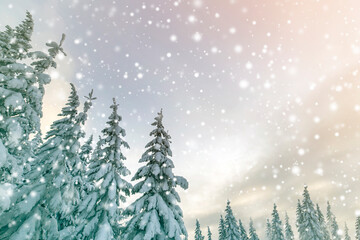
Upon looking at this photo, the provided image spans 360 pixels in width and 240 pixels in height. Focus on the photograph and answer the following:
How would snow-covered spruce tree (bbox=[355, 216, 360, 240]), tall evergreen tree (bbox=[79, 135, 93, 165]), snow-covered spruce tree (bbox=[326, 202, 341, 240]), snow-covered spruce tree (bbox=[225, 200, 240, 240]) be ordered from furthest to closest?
snow-covered spruce tree (bbox=[326, 202, 341, 240]) → snow-covered spruce tree (bbox=[355, 216, 360, 240]) → snow-covered spruce tree (bbox=[225, 200, 240, 240]) → tall evergreen tree (bbox=[79, 135, 93, 165])

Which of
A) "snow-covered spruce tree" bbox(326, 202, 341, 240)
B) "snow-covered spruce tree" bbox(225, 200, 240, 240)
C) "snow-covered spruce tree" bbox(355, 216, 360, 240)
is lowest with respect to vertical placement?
Answer: "snow-covered spruce tree" bbox(225, 200, 240, 240)

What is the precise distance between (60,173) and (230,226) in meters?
31.4

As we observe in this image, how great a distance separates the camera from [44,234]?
16.4m

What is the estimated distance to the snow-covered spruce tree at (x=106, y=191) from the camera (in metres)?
17.8

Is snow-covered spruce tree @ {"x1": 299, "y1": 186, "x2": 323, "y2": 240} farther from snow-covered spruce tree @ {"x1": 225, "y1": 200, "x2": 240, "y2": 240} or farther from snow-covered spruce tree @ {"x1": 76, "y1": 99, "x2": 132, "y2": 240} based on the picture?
snow-covered spruce tree @ {"x1": 76, "y1": 99, "x2": 132, "y2": 240}

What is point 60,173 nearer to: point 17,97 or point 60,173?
point 60,173

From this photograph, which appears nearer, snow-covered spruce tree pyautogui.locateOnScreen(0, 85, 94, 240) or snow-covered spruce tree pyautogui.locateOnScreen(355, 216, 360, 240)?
snow-covered spruce tree pyautogui.locateOnScreen(0, 85, 94, 240)

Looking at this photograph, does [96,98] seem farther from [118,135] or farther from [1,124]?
[1,124]

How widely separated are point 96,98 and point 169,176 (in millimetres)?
8443

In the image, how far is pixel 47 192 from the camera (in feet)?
54.4

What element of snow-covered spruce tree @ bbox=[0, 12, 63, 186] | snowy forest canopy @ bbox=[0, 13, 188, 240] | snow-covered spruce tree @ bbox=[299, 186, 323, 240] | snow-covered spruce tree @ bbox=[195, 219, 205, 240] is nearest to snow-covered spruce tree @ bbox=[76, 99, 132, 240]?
snowy forest canopy @ bbox=[0, 13, 188, 240]

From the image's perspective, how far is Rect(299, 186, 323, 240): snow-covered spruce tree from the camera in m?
51.0

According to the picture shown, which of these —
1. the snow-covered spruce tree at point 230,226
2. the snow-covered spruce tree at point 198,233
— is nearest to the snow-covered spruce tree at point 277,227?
the snow-covered spruce tree at point 198,233

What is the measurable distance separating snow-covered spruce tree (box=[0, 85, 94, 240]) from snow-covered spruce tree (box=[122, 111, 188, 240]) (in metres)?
4.30
